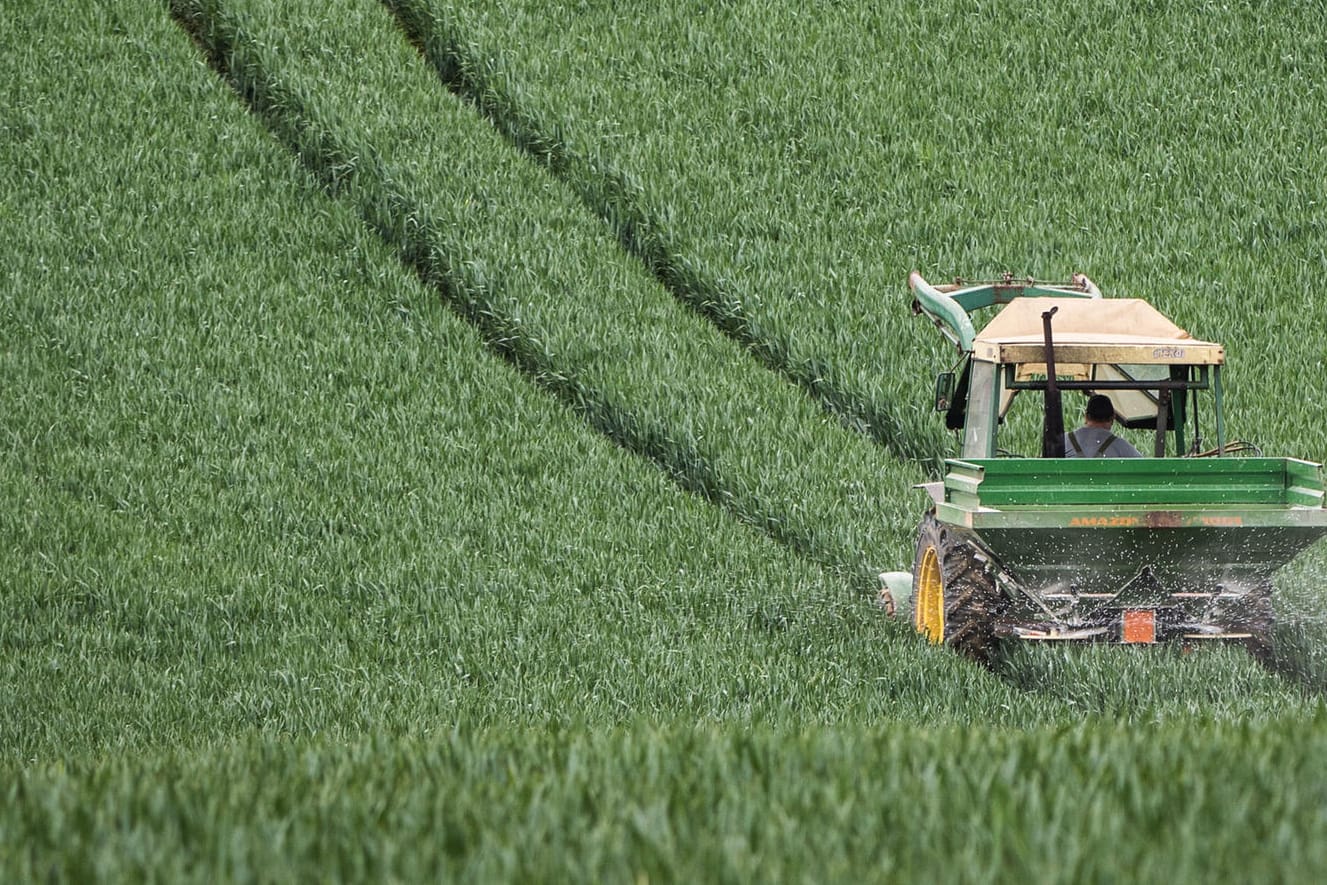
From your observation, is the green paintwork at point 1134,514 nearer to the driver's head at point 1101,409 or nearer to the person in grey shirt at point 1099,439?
the person in grey shirt at point 1099,439

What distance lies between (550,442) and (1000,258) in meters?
5.14

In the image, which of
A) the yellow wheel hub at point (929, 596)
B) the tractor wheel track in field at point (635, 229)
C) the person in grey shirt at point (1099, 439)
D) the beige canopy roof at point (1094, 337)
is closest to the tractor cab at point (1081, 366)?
the beige canopy roof at point (1094, 337)

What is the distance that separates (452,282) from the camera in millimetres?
15266

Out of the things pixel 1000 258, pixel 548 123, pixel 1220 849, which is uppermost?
pixel 548 123

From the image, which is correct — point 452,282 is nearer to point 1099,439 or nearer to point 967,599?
point 1099,439

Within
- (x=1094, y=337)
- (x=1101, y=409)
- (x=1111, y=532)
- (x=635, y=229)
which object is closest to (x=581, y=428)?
(x=635, y=229)

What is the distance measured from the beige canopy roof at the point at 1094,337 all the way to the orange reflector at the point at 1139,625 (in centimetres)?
148

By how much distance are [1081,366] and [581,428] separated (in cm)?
450

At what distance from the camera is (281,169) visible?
1694cm

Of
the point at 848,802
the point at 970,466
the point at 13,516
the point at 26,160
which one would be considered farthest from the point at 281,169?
the point at 848,802

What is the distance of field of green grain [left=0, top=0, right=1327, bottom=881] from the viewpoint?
3887 mm

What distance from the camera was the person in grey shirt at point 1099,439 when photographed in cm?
903

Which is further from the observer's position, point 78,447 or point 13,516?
point 78,447

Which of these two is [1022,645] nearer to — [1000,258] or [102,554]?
[102,554]
